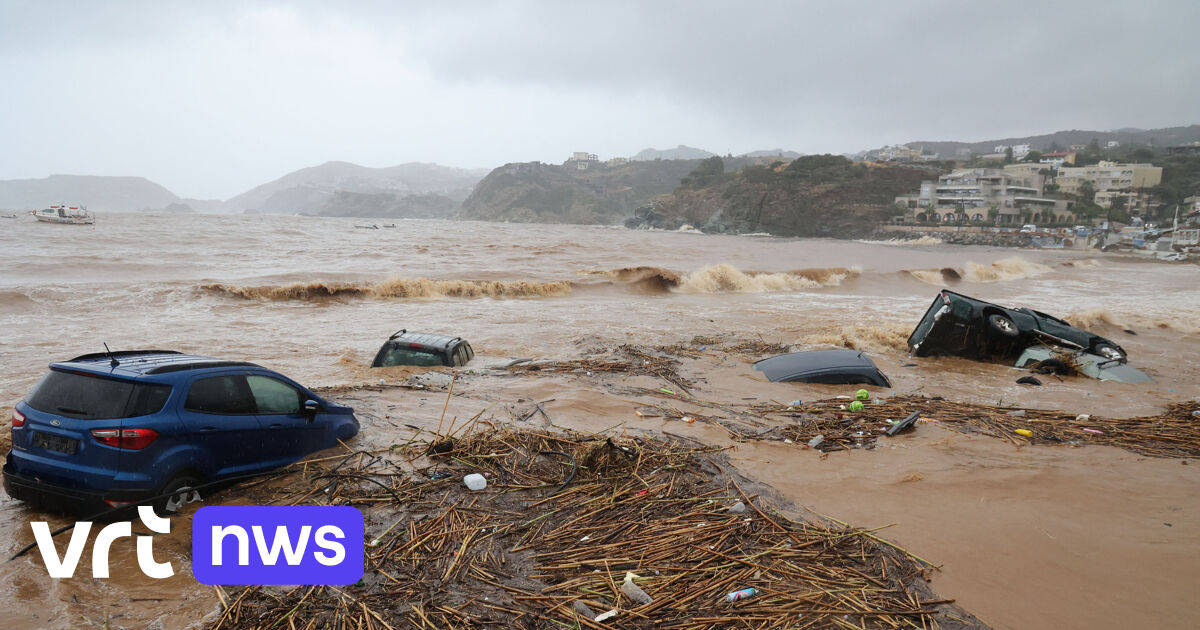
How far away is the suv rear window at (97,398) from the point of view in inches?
174

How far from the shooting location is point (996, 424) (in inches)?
286

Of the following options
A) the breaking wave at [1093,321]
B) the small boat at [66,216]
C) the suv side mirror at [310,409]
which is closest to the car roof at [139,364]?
the suv side mirror at [310,409]

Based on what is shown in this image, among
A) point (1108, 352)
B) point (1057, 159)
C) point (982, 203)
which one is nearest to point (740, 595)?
point (1108, 352)

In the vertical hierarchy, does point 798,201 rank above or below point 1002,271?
above

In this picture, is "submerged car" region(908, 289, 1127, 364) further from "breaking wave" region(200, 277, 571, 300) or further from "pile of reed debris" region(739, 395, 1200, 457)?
"breaking wave" region(200, 277, 571, 300)

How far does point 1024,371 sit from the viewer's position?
36.3 ft

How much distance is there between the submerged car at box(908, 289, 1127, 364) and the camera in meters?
11.5

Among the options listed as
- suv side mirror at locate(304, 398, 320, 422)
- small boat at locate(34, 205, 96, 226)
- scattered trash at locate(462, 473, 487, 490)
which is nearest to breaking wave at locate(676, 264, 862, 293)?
suv side mirror at locate(304, 398, 320, 422)

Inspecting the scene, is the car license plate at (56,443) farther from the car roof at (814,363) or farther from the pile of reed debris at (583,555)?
the car roof at (814,363)

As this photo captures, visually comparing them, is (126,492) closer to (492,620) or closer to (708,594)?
(492,620)

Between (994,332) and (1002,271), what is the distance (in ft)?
121

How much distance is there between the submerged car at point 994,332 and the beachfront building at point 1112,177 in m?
136

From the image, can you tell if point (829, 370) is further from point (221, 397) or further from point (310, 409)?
point (221, 397)

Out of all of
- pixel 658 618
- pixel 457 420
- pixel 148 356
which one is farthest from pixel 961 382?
pixel 148 356
